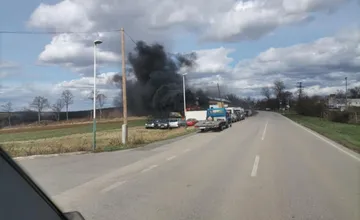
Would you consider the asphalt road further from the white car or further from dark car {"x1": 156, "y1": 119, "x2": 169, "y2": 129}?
the white car

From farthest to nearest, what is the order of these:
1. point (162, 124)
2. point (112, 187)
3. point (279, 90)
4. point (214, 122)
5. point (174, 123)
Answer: point (279, 90) → point (174, 123) → point (162, 124) → point (214, 122) → point (112, 187)

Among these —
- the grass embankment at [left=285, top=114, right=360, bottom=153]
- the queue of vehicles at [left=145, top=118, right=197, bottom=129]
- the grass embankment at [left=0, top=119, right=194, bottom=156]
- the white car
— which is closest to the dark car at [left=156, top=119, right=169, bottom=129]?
the queue of vehicles at [left=145, top=118, right=197, bottom=129]

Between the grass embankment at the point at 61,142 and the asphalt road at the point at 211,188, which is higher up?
the asphalt road at the point at 211,188

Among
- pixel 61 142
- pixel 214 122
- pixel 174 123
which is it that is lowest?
Result: pixel 174 123

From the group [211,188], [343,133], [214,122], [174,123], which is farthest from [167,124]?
[211,188]

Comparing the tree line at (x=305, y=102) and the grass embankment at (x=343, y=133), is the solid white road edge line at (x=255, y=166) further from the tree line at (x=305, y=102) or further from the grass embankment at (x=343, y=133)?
the tree line at (x=305, y=102)

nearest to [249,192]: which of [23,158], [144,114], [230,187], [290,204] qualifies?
[230,187]

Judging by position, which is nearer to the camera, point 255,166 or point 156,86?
point 255,166

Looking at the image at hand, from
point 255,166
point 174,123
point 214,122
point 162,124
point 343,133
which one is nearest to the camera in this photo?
point 255,166

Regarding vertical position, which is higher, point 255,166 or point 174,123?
point 255,166

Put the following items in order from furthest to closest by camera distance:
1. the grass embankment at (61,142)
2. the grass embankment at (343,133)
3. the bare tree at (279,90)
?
the bare tree at (279,90), the grass embankment at (343,133), the grass embankment at (61,142)

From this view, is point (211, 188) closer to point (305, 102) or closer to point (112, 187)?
point (112, 187)

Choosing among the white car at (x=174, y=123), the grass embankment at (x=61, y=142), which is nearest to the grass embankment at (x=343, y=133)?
the grass embankment at (x=61, y=142)

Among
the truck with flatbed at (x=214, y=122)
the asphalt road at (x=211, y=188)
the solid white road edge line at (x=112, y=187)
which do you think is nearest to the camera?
the asphalt road at (x=211, y=188)
